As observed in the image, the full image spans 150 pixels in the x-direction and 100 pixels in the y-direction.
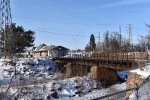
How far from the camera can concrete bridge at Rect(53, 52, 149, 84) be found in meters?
50.3

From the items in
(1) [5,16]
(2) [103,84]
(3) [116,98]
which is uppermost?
(1) [5,16]

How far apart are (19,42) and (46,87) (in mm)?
52082

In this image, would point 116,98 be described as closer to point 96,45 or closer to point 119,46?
point 119,46

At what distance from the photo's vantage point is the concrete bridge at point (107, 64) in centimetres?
5032

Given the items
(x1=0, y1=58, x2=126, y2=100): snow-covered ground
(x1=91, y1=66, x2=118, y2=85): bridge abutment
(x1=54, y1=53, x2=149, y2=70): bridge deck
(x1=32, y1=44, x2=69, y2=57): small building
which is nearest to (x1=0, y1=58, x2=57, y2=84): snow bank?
(x1=0, y1=58, x2=126, y2=100): snow-covered ground

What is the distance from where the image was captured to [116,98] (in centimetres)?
1036

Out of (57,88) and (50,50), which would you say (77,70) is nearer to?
(57,88)

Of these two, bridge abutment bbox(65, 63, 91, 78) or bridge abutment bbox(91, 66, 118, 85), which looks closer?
bridge abutment bbox(91, 66, 118, 85)

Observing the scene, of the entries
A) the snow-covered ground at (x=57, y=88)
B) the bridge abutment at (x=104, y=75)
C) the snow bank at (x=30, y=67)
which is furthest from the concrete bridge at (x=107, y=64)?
the snow bank at (x=30, y=67)

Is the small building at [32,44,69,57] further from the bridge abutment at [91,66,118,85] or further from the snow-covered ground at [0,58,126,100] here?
the bridge abutment at [91,66,118,85]

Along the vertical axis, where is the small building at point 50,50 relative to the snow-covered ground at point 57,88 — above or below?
above

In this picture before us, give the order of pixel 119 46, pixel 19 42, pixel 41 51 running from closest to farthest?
pixel 19 42 → pixel 119 46 → pixel 41 51

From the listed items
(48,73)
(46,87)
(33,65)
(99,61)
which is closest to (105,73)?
(99,61)

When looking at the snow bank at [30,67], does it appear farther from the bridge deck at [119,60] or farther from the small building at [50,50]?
the small building at [50,50]
